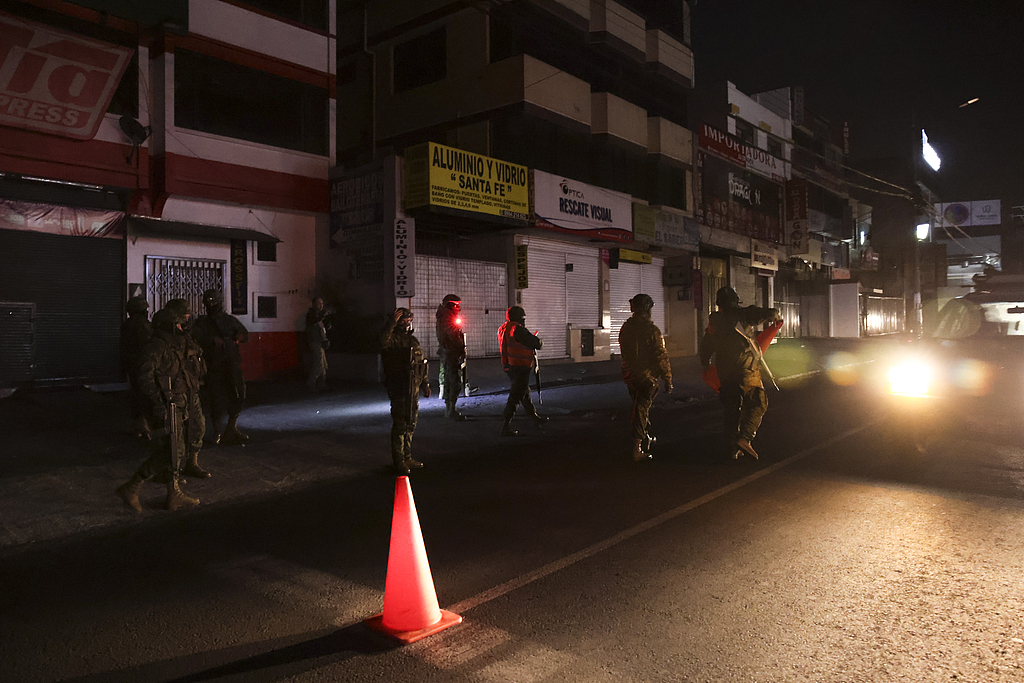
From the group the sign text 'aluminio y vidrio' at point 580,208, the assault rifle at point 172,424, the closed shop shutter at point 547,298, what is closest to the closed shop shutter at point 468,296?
the closed shop shutter at point 547,298

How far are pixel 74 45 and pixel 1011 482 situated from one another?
16.0 meters

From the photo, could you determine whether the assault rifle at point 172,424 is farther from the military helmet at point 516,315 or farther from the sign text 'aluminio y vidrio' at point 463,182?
the sign text 'aluminio y vidrio' at point 463,182

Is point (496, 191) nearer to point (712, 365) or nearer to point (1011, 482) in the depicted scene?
point (712, 365)

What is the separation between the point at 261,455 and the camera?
8.11 m

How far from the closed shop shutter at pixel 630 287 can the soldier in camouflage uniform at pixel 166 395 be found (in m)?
18.1

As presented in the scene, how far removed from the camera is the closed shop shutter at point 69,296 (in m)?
12.7

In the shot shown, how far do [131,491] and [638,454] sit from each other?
506 centimetres

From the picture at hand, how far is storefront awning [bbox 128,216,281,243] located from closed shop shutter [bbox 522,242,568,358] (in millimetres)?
7936

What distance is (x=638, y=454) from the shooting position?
7758mm

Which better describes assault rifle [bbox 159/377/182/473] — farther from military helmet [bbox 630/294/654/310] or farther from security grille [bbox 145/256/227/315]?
security grille [bbox 145/256/227/315]

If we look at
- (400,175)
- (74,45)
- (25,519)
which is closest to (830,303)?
(400,175)

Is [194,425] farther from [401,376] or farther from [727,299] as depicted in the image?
[727,299]

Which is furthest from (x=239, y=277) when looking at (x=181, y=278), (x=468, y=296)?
(x=468, y=296)

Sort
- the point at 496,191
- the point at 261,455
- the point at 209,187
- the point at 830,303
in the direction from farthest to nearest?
the point at 830,303
the point at 496,191
the point at 209,187
the point at 261,455
